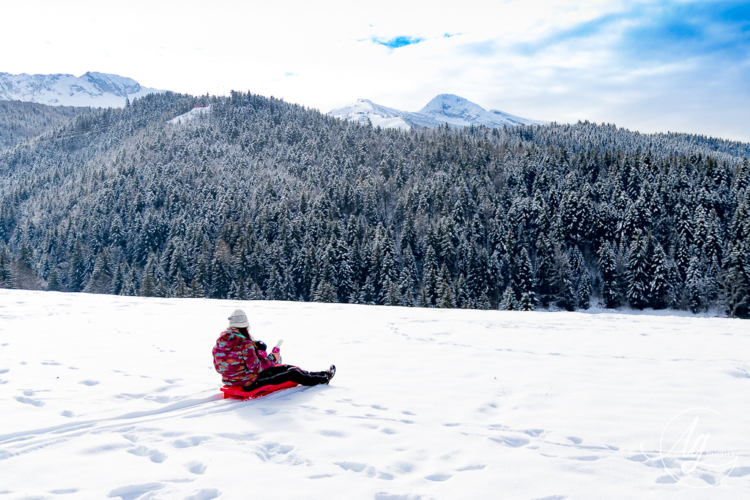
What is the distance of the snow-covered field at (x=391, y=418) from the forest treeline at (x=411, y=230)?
5167cm

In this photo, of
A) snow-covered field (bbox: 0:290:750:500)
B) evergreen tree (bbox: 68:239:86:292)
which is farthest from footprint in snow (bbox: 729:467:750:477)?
evergreen tree (bbox: 68:239:86:292)

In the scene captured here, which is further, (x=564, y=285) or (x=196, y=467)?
(x=564, y=285)

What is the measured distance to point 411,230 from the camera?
3206 inches

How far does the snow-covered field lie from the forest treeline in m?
51.7

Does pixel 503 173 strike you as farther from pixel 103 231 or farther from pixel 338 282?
pixel 103 231

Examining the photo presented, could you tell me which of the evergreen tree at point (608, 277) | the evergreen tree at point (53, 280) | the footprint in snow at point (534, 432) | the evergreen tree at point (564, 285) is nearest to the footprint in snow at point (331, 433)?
the footprint in snow at point (534, 432)

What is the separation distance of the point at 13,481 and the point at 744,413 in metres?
9.10

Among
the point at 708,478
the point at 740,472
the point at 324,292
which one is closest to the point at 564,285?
the point at 324,292

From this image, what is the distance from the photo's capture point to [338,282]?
68.9m

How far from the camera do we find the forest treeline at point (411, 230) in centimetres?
6869

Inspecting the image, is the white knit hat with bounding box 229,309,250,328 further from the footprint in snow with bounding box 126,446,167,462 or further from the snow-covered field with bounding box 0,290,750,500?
the footprint in snow with bounding box 126,446,167,462

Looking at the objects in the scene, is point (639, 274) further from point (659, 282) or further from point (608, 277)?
point (608, 277)

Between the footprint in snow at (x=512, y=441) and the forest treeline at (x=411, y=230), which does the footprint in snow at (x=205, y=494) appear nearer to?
the footprint in snow at (x=512, y=441)

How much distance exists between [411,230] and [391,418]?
249 feet
